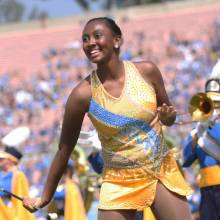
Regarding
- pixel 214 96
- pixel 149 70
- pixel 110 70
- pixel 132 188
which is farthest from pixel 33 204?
pixel 214 96

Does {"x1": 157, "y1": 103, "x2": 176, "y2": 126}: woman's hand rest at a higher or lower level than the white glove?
higher

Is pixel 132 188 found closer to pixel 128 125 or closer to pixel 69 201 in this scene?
pixel 128 125

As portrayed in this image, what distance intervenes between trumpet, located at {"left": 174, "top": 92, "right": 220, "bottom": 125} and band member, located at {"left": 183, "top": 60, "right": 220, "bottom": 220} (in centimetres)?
23

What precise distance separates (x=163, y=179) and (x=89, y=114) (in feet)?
1.67

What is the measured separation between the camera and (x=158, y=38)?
26.4 meters

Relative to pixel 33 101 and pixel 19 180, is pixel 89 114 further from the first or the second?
pixel 33 101

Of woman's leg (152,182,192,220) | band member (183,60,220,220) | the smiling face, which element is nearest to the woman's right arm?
the smiling face

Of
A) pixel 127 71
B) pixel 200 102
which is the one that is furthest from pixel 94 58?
pixel 200 102

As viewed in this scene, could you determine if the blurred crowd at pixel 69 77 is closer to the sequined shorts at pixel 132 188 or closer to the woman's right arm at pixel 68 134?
the woman's right arm at pixel 68 134

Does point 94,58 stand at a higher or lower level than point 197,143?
higher

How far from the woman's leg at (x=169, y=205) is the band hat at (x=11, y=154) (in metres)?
3.79

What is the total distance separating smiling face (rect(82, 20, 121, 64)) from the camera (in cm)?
412

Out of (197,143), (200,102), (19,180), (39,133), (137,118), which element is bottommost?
(39,133)

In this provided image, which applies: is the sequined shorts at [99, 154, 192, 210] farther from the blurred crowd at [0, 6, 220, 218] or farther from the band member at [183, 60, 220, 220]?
the blurred crowd at [0, 6, 220, 218]
